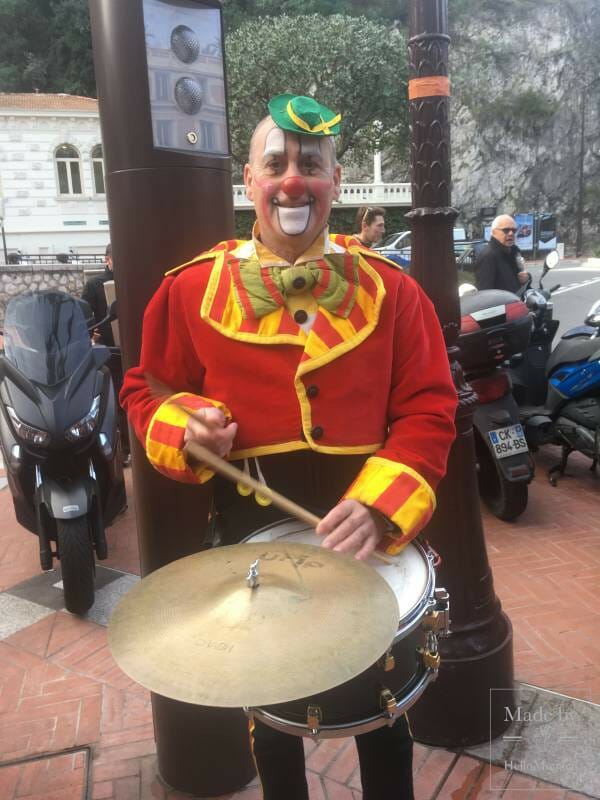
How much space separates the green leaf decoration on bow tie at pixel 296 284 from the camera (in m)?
1.70

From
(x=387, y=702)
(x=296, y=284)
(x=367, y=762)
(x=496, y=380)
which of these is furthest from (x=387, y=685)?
(x=496, y=380)

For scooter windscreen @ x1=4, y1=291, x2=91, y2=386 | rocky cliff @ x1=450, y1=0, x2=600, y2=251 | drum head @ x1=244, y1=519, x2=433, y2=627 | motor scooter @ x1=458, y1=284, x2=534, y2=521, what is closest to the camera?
drum head @ x1=244, y1=519, x2=433, y2=627

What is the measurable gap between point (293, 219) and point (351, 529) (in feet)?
2.48

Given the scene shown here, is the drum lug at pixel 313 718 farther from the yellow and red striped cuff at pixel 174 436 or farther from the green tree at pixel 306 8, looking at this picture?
the green tree at pixel 306 8

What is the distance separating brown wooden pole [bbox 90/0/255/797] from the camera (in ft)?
6.42

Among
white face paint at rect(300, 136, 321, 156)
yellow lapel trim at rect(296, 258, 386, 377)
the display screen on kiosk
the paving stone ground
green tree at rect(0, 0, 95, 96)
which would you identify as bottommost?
the paving stone ground

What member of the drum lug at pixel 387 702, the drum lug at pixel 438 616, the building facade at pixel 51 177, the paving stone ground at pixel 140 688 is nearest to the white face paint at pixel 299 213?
the drum lug at pixel 438 616

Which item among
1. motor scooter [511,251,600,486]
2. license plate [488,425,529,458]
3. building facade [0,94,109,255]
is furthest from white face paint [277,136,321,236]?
building facade [0,94,109,255]

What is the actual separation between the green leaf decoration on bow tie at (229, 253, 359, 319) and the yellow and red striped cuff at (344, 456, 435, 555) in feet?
1.31

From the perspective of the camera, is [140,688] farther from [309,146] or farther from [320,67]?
[320,67]

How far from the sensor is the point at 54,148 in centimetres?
3484

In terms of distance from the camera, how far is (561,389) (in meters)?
5.01

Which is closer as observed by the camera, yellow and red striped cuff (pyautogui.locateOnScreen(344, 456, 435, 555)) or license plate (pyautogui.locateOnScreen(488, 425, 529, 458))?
yellow and red striped cuff (pyautogui.locateOnScreen(344, 456, 435, 555))

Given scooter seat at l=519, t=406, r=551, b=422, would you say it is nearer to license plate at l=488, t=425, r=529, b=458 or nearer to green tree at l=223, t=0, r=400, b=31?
license plate at l=488, t=425, r=529, b=458
